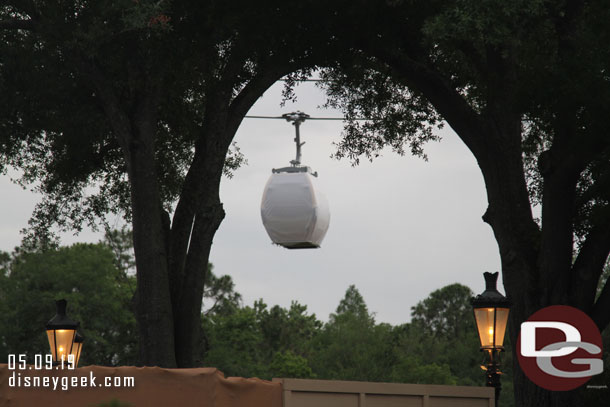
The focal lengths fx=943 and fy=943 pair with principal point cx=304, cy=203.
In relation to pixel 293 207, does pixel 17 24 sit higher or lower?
higher

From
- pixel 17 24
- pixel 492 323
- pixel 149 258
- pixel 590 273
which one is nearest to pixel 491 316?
pixel 492 323

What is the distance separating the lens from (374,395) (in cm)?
1062

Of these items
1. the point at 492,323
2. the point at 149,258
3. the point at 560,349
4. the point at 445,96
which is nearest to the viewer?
the point at 492,323

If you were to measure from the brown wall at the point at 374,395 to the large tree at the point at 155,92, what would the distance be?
5738 mm

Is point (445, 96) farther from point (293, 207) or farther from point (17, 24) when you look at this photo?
point (17, 24)

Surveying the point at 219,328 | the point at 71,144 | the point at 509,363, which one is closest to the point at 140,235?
the point at 71,144

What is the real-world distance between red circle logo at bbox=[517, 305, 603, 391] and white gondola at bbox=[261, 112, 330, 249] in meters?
5.24

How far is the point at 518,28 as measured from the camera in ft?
40.6

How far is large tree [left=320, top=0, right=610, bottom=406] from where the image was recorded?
12.2 metres

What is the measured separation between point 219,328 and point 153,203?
44.4 m

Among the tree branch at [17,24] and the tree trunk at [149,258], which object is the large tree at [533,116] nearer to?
the tree trunk at [149,258]

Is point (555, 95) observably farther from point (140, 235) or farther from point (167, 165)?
point (167, 165)

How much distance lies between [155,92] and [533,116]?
6.70 meters

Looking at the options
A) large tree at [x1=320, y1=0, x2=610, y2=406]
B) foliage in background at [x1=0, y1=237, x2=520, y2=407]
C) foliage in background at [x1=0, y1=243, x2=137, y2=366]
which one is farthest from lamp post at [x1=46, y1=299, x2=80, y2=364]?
foliage in background at [x1=0, y1=243, x2=137, y2=366]
